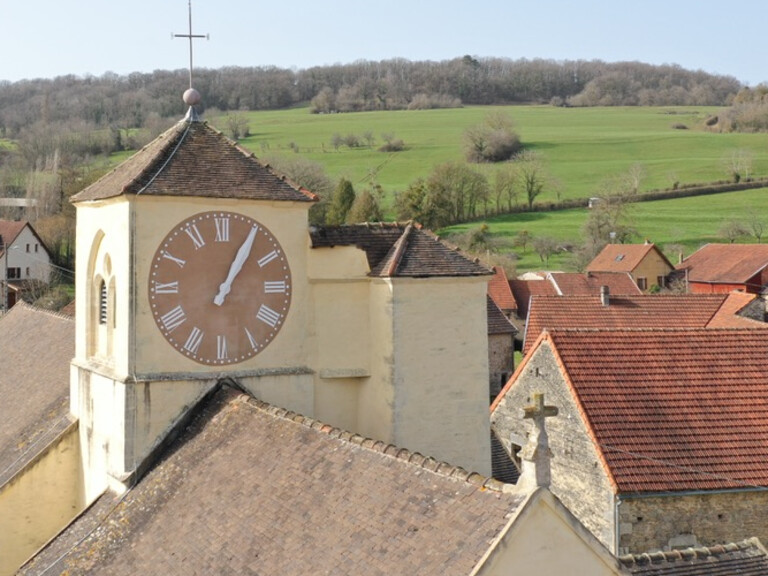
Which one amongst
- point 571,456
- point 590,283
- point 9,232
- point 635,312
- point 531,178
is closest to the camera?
point 571,456

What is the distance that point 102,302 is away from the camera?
1318cm

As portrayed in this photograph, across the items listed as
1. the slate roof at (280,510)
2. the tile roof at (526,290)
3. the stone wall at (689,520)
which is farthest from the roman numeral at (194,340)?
the tile roof at (526,290)

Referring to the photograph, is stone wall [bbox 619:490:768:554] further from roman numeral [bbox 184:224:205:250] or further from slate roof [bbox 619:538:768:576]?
roman numeral [bbox 184:224:205:250]

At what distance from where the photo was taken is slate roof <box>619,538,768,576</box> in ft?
35.9

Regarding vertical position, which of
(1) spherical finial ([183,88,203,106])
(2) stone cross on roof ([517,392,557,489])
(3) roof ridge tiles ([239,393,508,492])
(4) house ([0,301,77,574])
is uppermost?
(1) spherical finial ([183,88,203,106])

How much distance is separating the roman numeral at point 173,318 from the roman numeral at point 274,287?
1.04m

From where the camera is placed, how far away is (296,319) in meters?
12.4

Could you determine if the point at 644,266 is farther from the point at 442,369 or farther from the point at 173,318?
the point at 173,318

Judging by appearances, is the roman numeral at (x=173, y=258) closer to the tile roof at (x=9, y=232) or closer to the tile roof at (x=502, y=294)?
the tile roof at (x=502, y=294)

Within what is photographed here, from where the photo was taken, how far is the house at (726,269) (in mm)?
52562

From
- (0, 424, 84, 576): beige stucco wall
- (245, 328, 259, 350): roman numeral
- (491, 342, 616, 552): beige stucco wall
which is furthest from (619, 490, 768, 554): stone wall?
(0, 424, 84, 576): beige stucco wall

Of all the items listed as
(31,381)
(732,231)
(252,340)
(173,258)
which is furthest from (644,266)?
(173,258)

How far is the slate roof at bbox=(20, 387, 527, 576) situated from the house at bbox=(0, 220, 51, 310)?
43150 millimetres

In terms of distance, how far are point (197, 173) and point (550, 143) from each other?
89.0 m
